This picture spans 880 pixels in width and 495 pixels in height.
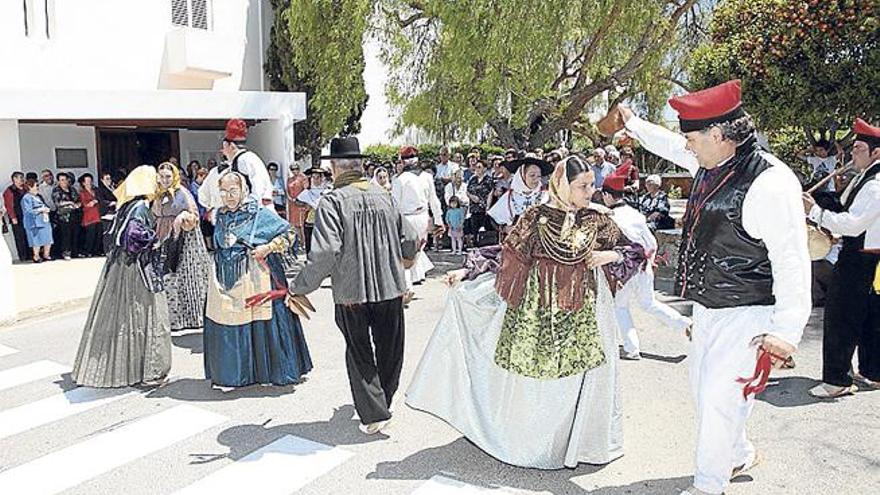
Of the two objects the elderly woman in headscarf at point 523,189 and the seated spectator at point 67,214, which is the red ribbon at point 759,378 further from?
the seated spectator at point 67,214

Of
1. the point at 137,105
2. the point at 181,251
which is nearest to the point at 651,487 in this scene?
the point at 181,251

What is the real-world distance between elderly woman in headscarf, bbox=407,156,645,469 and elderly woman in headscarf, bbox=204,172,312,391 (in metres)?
1.93

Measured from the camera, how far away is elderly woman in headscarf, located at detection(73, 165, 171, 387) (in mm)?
5875

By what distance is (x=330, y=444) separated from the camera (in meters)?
4.93

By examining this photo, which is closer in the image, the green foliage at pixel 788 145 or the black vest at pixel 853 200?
the black vest at pixel 853 200

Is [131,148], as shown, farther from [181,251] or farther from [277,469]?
[277,469]

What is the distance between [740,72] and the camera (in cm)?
1283

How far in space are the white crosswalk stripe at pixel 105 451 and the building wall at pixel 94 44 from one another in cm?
1037

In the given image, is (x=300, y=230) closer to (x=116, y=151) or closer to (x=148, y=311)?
(x=116, y=151)

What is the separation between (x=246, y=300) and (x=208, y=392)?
88 centimetres

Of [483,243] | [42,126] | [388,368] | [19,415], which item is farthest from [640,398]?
[42,126]

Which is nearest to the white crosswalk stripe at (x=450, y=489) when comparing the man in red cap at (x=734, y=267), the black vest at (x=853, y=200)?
the man in red cap at (x=734, y=267)

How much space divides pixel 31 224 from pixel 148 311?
9089 millimetres

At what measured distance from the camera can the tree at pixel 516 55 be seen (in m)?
11.0
